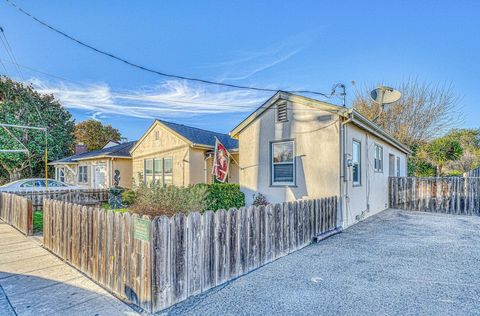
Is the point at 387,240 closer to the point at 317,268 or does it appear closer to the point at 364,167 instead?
the point at 317,268

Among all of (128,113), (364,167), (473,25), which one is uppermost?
(473,25)

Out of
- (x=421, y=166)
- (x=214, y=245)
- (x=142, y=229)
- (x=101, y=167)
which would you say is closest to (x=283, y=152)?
(x=214, y=245)

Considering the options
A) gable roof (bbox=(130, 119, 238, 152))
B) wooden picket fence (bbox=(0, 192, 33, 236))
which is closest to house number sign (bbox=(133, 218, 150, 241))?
wooden picket fence (bbox=(0, 192, 33, 236))

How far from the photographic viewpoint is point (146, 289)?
11.0 ft

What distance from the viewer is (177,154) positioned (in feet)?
50.7

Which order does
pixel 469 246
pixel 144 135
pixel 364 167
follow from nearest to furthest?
pixel 469 246, pixel 364 167, pixel 144 135

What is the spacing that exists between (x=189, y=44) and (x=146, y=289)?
10655 millimetres

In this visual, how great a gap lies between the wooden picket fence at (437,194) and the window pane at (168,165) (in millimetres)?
11663

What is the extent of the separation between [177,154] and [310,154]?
883cm

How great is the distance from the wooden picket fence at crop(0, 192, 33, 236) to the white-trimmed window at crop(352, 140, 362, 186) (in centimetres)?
985

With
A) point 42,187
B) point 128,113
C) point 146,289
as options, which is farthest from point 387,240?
point 128,113

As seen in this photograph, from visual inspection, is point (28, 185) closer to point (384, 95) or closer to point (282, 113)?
point (282, 113)

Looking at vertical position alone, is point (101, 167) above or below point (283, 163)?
below

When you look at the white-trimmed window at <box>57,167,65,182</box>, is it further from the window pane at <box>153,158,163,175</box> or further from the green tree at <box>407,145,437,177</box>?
the green tree at <box>407,145,437,177</box>
